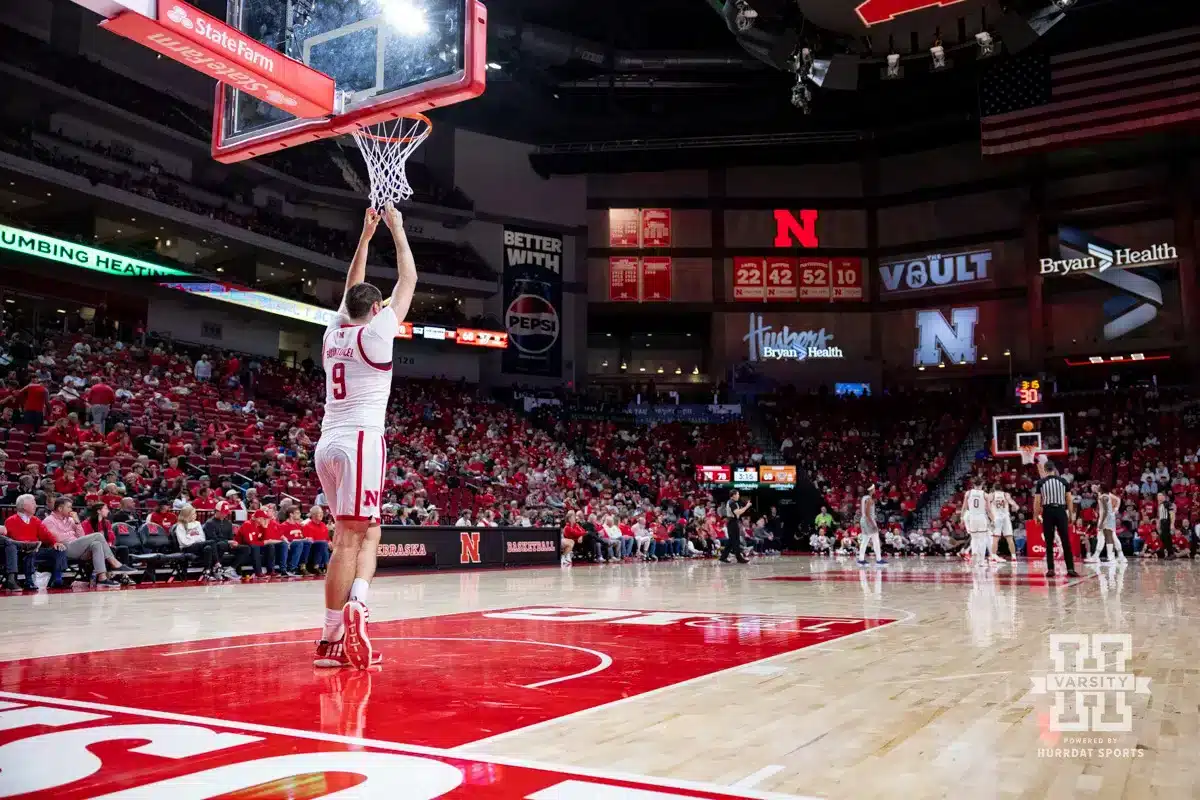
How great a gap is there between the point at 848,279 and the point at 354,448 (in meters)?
39.2

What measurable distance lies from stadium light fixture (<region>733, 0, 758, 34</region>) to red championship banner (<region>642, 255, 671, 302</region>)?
17070mm

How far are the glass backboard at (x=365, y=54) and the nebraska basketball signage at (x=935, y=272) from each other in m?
34.6

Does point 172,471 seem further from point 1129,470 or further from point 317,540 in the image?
point 1129,470

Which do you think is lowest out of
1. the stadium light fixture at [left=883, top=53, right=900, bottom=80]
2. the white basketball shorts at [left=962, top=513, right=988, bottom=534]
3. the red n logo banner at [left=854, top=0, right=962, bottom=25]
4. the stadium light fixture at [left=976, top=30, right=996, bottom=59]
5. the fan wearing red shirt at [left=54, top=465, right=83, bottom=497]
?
the white basketball shorts at [left=962, top=513, right=988, bottom=534]

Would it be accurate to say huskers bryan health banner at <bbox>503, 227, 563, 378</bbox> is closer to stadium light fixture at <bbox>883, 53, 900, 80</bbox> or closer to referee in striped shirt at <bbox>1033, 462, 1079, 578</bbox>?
stadium light fixture at <bbox>883, 53, 900, 80</bbox>

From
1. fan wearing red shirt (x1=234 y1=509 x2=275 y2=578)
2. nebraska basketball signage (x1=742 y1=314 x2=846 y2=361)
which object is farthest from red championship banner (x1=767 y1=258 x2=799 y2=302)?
fan wearing red shirt (x1=234 y1=509 x2=275 y2=578)

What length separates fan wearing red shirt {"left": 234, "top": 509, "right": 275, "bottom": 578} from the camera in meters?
14.8

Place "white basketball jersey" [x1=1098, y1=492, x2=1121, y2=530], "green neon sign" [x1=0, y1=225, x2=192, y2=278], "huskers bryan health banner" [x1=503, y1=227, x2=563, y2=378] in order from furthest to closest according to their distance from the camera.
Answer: "huskers bryan health banner" [x1=503, y1=227, x2=563, y2=378], "green neon sign" [x1=0, y1=225, x2=192, y2=278], "white basketball jersey" [x1=1098, y1=492, x2=1121, y2=530]

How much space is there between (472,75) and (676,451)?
96.4 ft

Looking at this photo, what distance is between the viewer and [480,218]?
39.3 m

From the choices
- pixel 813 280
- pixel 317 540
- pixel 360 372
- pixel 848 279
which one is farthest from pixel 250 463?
pixel 848 279

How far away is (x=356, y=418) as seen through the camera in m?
5.09

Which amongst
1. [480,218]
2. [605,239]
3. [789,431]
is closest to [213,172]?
[480,218]

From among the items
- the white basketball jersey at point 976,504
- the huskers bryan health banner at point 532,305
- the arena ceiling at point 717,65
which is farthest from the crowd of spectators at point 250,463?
the arena ceiling at point 717,65
